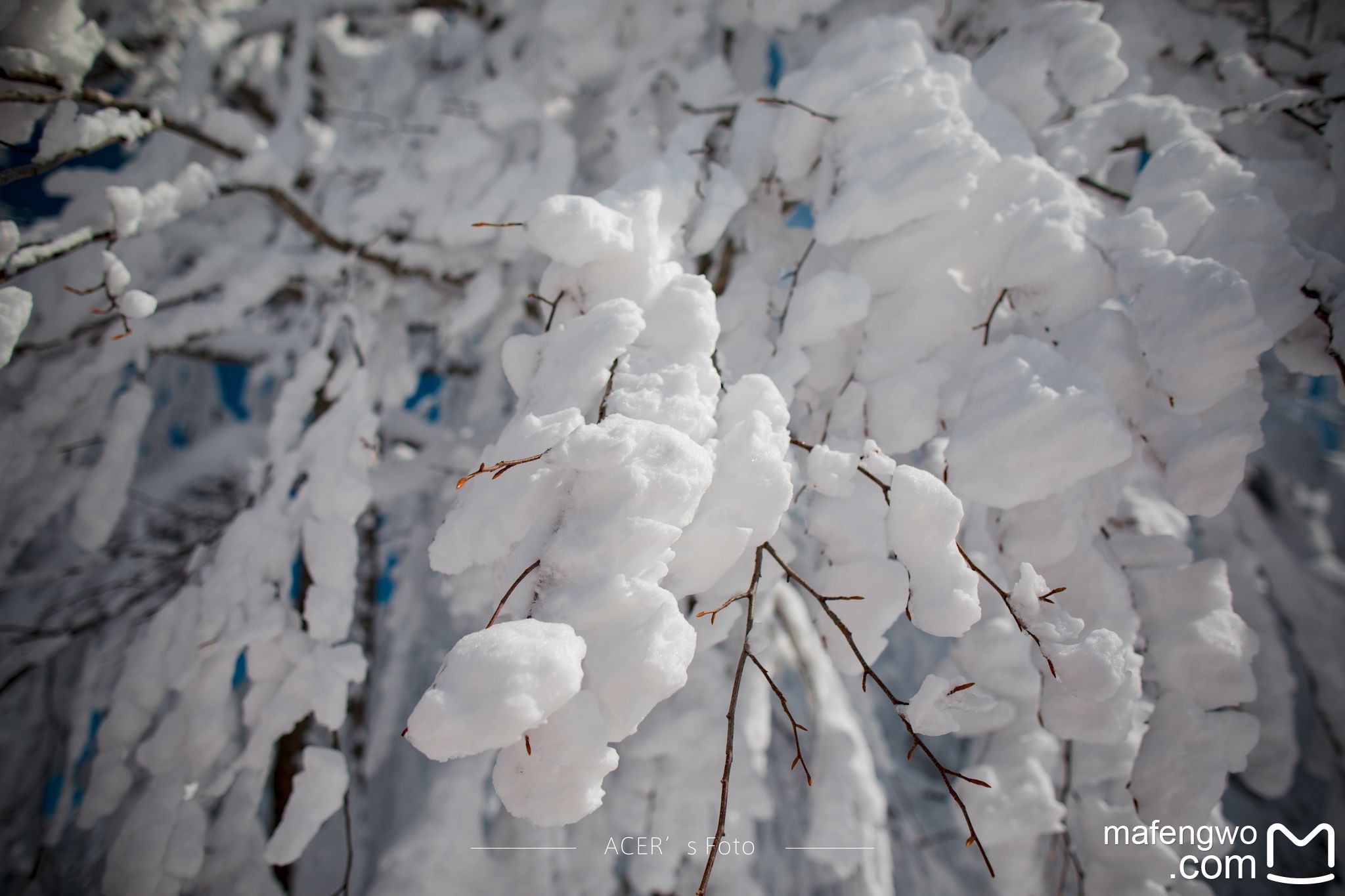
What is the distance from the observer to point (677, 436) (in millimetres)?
474

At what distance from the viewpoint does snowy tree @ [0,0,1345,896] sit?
0.52 metres

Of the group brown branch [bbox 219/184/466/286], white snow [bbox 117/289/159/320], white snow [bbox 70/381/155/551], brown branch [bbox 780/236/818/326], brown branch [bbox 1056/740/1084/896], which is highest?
brown branch [bbox 780/236/818/326]

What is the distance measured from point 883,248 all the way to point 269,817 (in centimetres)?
202

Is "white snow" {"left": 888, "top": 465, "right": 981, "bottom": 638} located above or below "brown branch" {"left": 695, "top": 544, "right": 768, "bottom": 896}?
above

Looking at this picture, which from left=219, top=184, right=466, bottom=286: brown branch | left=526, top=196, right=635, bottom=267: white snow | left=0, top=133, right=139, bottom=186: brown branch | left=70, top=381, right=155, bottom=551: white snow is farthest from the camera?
left=219, top=184, right=466, bottom=286: brown branch

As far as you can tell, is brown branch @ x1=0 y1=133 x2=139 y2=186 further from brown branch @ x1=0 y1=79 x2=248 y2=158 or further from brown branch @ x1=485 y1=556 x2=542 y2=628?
brown branch @ x1=485 y1=556 x2=542 y2=628

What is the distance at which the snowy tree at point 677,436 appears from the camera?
1.71 ft

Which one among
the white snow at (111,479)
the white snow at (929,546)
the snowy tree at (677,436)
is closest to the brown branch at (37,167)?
the snowy tree at (677,436)

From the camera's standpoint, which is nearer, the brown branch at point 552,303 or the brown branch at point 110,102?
the brown branch at point 552,303

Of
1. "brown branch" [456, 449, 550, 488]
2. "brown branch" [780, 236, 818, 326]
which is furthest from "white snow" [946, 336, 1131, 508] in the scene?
"brown branch" [456, 449, 550, 488]

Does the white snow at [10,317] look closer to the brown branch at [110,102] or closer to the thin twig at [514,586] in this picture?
the brown branch at [110,102]

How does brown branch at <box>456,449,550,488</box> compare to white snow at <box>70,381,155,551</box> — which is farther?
white snow at <box>70,381,155,551</box>

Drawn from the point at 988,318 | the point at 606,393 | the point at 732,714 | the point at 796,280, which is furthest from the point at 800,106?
the point at 732,714

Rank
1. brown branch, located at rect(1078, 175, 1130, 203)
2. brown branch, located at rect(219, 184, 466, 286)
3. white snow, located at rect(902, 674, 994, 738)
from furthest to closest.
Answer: brown branch, located at rect(219, 184, 466, 286) < brown branch, located at rect(1078, 175, 1130, 203) < white snow, located at rect(902, 674, 994, 738)
